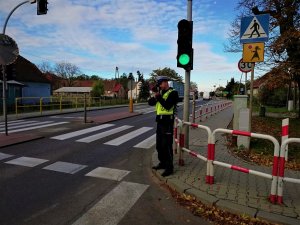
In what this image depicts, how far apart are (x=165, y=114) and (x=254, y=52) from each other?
10.0 ft

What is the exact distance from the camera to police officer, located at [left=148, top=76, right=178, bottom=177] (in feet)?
21.0

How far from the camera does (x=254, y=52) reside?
8.00 meters

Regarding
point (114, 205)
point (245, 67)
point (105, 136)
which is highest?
point (245, 67)

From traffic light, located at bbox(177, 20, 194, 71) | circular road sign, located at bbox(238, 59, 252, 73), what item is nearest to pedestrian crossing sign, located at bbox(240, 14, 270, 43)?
traffic light, located at bbox(177, 20, 194, 71)

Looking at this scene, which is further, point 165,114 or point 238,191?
point 165,114

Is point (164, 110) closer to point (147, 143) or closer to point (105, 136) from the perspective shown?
point (147, 143)

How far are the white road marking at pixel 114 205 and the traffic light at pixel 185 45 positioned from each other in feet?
9.31

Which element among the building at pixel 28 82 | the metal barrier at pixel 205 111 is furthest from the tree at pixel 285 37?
the building at pixel 28 82

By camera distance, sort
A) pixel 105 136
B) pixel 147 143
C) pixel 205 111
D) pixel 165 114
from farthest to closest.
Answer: pixel 205 111
pixel 105 136
pixel 147 143
pixel 165 114

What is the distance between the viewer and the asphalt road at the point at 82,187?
4.50m

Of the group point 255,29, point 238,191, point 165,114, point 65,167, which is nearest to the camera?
point 238,191

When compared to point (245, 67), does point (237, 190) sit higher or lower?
lower

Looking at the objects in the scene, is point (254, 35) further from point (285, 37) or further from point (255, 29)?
point (285, 37)

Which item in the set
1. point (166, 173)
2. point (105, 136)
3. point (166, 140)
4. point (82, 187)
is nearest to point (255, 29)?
point (166, 140)
